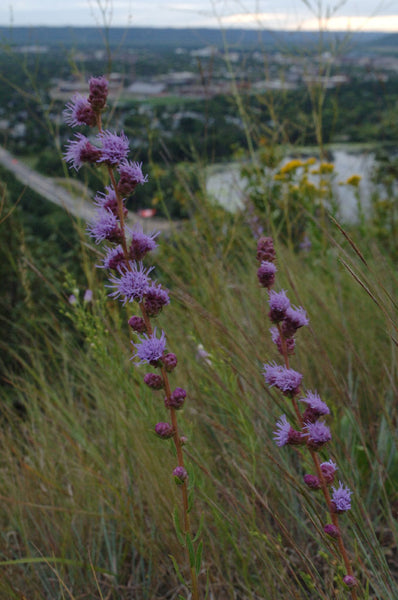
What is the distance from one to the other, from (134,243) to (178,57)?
17.1 feet

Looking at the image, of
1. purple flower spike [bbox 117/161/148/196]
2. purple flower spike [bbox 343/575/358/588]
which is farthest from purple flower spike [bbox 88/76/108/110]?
purple flower spike [bbox 343/575/358/588]

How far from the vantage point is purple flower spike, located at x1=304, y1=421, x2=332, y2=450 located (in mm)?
856

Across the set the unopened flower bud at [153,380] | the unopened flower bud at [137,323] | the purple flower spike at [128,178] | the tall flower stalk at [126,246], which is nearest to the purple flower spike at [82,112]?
the tall flower stalk at [126,246]

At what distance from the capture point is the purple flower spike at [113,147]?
0.89 meters

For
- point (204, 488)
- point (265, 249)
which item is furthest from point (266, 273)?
point (204, 488)

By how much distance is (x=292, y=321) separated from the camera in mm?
946

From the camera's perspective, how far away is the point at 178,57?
219 inches

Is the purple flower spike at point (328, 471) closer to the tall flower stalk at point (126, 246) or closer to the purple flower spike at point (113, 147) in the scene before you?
the tall flower stalk at point (126, 246)

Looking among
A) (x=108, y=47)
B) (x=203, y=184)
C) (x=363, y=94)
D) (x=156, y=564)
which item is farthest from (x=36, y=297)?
(x=363, y=94)

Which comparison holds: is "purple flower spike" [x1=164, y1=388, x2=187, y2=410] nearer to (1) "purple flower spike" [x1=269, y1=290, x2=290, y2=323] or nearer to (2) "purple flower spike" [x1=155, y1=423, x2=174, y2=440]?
(2) "purple flower spike" [x1=155, y1=423, x2=174, y2=440]

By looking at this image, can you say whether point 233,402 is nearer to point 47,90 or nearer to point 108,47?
point 108,47

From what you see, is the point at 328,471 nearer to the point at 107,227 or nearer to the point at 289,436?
the point at 289,436

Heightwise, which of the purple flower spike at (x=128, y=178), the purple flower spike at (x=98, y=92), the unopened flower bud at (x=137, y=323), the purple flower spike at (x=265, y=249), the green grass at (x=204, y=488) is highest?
the purple flower spike at (x=98, y=92)

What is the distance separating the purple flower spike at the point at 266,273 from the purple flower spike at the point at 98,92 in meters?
0.39
